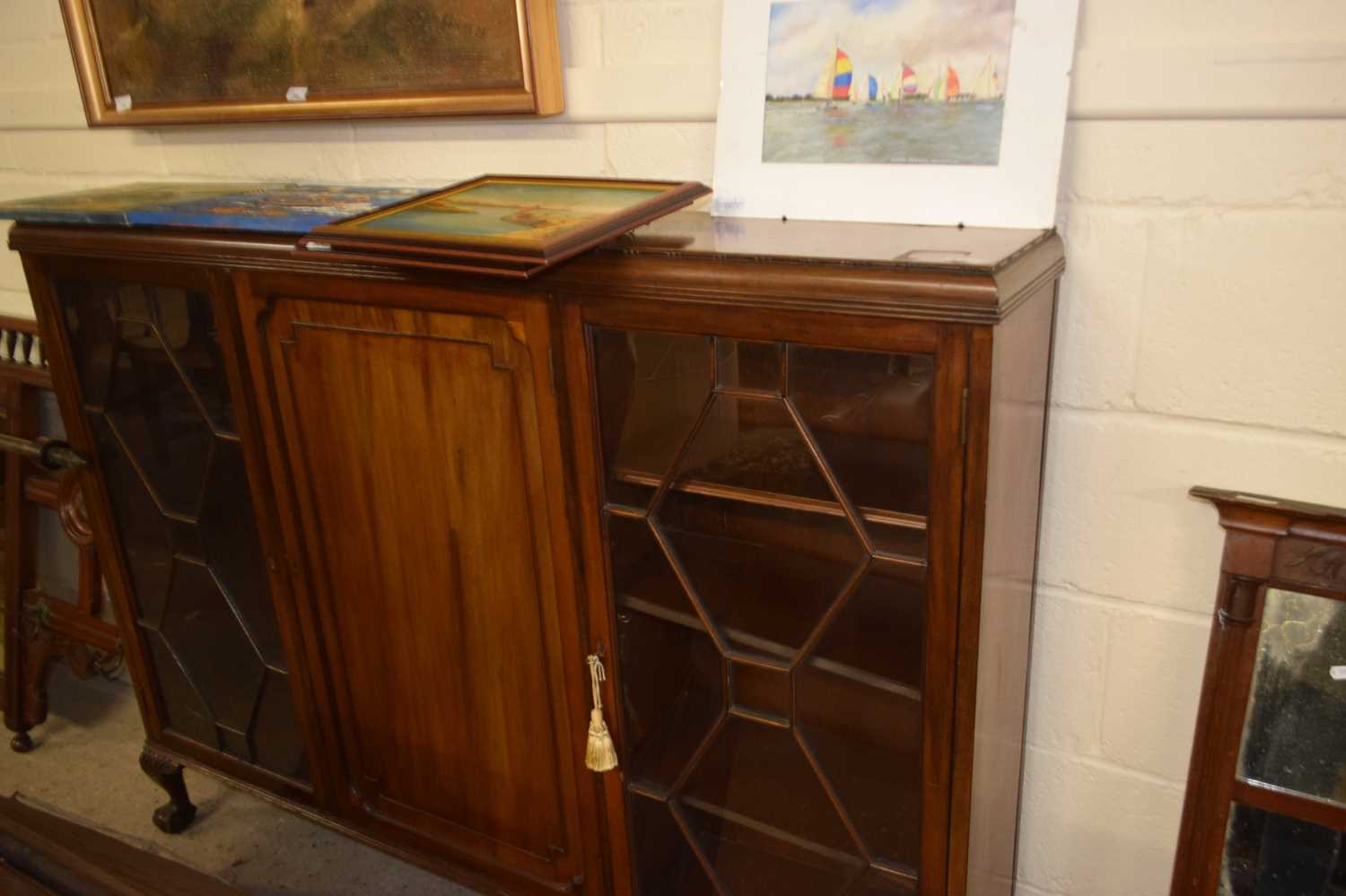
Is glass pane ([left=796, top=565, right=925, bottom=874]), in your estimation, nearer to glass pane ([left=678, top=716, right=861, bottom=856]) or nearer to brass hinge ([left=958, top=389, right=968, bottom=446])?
glass pane ([left=678, top=716, right=861, bottom=856])

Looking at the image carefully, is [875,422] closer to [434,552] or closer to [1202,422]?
[1202,422]

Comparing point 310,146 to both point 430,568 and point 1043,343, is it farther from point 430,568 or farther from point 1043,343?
point 1043,343

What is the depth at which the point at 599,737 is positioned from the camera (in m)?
1.18

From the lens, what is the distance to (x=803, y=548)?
1021 millimetres

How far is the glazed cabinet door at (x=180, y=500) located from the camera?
56.3 inches

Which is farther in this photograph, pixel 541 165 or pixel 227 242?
pixel 541 165

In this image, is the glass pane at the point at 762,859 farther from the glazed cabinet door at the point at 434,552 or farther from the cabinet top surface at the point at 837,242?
the cabinet top surface at the point at 837,242

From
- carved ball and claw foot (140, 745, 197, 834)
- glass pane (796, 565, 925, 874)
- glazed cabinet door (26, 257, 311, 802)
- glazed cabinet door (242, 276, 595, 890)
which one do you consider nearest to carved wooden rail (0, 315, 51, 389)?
glazed cabinet door (26, 257, 311, 802)

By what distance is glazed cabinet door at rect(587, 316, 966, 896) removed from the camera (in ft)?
3.06

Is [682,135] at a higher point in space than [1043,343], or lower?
higher

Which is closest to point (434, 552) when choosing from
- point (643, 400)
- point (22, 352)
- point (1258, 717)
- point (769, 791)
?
point (643, 400)

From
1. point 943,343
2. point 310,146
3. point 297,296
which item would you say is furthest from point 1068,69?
point 310,146

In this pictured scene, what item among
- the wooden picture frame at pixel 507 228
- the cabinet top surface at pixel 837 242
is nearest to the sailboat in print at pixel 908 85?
the cabinet top surface at pixel 837 242

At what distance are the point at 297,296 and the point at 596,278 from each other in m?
0.48
